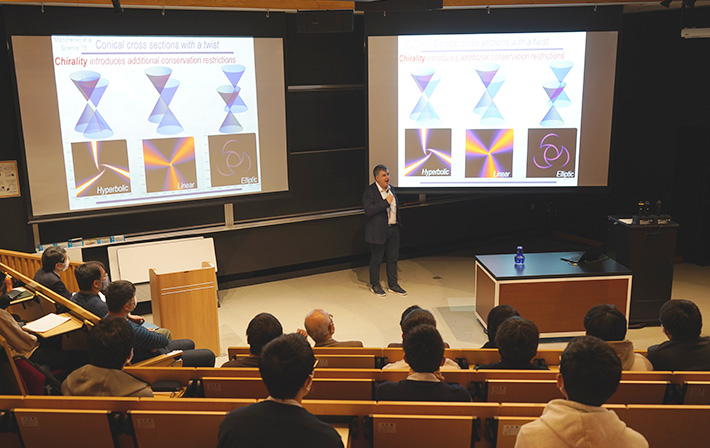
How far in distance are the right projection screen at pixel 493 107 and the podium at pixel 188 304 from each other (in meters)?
2.76

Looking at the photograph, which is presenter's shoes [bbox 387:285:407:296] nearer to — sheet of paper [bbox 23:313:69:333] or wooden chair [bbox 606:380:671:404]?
sheet of paper [bbox 23:313:69:333]

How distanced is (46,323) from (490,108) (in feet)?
16.5

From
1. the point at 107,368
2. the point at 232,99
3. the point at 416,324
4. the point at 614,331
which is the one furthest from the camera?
the point at 232,99

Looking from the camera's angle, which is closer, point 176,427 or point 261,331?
point 176,427

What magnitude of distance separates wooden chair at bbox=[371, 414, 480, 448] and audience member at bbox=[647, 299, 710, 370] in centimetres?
150

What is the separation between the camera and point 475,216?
8875mm

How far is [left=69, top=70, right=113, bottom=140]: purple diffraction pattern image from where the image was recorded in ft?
19.6

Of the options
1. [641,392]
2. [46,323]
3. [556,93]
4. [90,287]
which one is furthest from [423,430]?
[556,93]

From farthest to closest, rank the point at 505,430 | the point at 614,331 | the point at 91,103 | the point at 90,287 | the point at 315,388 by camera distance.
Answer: the point at 91,103
the point at 90,287
the point at 614,331
the point at 315,388
the point at 505,430

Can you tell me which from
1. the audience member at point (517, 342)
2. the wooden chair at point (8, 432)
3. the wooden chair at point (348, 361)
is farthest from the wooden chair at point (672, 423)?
the wooden chair at point (8, 432)

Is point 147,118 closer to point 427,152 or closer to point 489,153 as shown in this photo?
point 427,152

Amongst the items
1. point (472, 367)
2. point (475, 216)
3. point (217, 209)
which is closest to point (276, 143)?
point (217, 209)

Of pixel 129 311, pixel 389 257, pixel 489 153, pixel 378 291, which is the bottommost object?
pixel 378 291

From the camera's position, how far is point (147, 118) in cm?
632
